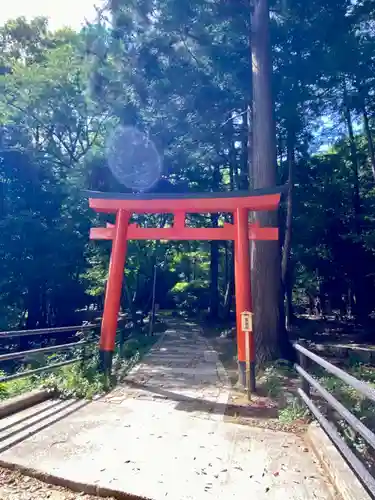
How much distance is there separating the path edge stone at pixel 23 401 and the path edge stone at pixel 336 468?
3.10 m

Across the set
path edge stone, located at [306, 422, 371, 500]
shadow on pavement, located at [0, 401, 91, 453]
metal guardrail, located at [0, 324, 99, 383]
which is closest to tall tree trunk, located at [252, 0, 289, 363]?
metal guardrail, located at [0, 324, 99, 383]

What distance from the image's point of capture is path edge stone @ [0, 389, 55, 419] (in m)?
4.16

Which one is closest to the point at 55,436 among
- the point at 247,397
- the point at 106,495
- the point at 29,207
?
the point at 106,495

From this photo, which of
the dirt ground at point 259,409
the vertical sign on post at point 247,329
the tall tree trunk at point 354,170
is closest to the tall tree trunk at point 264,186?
the dirt ground at point 259,409

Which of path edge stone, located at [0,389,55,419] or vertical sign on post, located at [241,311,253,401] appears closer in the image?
path edge stone, located at [0,389,55,419]

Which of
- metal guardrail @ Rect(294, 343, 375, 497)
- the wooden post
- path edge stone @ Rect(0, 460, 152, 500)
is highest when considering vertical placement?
the wooden post

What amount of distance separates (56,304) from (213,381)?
1275 cm

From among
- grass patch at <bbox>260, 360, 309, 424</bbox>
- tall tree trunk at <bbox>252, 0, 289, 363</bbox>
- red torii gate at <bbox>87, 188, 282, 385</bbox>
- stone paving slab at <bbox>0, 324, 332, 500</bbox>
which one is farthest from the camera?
tall tree trunk at <bbox>252, 0, 289, 363</bbox>

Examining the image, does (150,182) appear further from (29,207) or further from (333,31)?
(333,31)

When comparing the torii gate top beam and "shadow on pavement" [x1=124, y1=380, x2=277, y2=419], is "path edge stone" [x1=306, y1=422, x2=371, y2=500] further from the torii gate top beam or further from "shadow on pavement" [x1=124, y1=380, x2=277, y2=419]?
the torii gate top beam

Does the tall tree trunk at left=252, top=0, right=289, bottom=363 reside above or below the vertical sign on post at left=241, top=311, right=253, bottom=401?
above

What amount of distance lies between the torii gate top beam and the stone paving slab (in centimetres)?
300

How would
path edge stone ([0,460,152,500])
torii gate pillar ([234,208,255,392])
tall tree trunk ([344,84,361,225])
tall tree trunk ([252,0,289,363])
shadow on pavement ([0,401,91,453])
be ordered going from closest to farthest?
path edge stone ([0,460,152,500]), shadow on pavement ([0,401,91,453]), torii gate pillar ([234,208,255,392]), tall tree trunk ([252,0,289,363]), tall tree trunk ([344,84,361,225])

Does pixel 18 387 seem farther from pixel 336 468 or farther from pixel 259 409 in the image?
pixel 336 468
